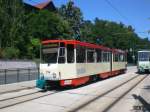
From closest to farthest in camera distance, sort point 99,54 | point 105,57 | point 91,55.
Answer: point 91,55
point 99,54
point 105,57

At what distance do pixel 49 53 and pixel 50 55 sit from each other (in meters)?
0.14

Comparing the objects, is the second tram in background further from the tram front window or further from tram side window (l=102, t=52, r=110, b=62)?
the tram front window

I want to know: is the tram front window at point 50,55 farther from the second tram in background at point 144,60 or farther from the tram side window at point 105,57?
the second tram in background at point 144,60

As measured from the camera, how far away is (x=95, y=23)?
12825cm

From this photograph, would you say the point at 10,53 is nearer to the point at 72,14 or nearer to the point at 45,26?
the point at 45,26

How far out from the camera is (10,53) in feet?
181

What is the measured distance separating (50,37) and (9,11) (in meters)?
14.5

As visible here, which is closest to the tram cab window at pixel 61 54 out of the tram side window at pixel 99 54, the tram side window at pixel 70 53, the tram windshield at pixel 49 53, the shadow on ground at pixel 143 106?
the tram windshield at pixel 49 53

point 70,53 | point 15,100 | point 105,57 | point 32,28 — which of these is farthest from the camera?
point 32,28

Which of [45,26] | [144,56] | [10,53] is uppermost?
[45,26]

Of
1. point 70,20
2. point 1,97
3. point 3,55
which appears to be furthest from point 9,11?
point 1,97

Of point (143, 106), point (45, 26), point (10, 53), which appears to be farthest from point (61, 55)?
point (45, 26)

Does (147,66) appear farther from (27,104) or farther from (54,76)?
(27,104)

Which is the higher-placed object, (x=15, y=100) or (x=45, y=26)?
(x=45, y=26)
